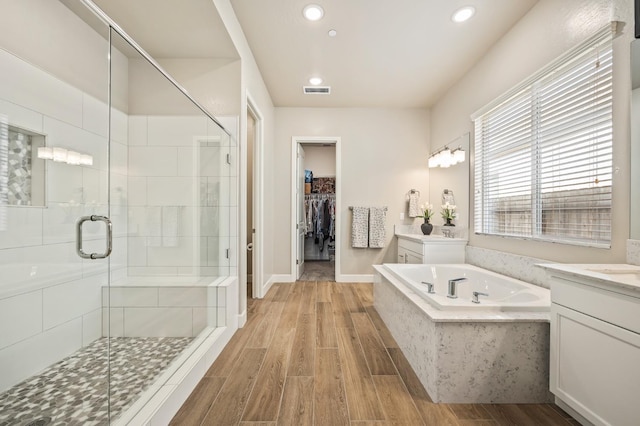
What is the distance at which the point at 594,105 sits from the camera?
5.76 feet

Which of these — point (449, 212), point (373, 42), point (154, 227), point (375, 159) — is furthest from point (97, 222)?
point (449, 212)

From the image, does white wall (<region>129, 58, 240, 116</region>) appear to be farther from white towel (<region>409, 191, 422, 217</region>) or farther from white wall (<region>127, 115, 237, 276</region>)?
white towel (<region>409, 191, 422, 217</region>)

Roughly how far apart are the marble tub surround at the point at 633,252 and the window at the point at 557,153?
12 centimetres

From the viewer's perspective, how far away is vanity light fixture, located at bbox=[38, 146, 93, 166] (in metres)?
1.72

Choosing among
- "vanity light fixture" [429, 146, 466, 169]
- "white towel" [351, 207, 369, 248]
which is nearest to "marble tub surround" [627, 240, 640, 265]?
"vanity light fixture" [429, 146, 466, 169]

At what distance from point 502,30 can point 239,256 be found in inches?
129

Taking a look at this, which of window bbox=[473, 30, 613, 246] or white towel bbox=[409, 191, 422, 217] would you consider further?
white towel bbox=[409, 191, 422, 217]

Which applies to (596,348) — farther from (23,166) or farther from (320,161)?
(320,161)

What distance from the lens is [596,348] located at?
1.23 meters

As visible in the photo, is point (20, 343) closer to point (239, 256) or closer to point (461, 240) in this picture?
point (239, 256)

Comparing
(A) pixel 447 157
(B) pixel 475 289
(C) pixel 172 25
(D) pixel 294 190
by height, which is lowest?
(B) pixel 475 289

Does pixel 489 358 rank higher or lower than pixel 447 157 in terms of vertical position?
lower

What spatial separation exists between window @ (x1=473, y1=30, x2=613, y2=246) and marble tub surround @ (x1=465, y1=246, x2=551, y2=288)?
0.66 feet

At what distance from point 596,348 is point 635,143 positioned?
3.81 ft
